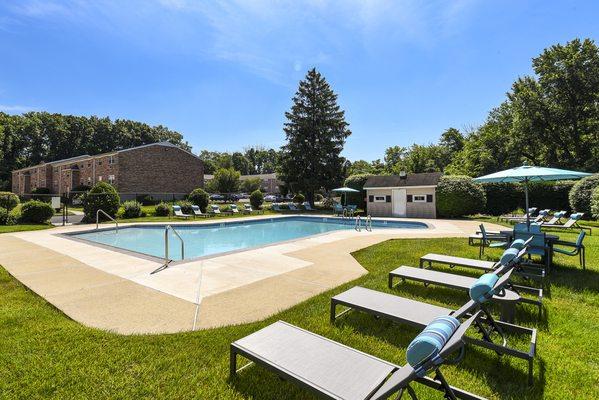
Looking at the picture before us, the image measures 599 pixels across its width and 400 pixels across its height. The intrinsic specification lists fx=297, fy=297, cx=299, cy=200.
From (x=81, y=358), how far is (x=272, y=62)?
1650cm

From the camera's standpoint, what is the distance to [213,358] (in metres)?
3.18

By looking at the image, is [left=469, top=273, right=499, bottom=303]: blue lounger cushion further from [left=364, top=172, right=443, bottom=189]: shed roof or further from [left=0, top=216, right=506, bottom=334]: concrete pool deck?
[left=364, top=172, right=443, bottom=189]: shed roof

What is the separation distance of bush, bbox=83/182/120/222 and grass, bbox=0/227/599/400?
15632mm

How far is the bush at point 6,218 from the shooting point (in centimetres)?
1670

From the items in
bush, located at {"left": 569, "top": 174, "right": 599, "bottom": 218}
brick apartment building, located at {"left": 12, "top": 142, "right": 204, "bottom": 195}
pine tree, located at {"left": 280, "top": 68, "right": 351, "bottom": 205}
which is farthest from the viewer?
brick apartment building, located at {"left": 12, "top": 142, "right": 204, "bottom": 195}

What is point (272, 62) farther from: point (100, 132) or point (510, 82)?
point (100, 132)

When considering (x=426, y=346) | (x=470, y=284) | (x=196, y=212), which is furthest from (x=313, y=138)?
(x=426, y=346)

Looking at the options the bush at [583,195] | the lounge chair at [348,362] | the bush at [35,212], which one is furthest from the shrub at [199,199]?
the bush at [583,195]

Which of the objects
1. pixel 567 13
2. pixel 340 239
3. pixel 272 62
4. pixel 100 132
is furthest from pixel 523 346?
pixel 100 132

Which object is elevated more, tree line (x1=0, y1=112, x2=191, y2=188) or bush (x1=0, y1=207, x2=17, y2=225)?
tree line (x1=0, y1=112, x2=191, y2=188)

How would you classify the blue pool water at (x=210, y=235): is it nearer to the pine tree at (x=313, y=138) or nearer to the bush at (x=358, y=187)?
the bush at (x=358, y=187)

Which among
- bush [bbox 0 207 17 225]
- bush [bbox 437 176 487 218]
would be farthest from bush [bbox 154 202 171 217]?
bush [bbox 437 176 487 218]

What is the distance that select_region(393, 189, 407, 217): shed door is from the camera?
24.2 meters

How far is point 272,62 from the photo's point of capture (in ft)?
54.7
